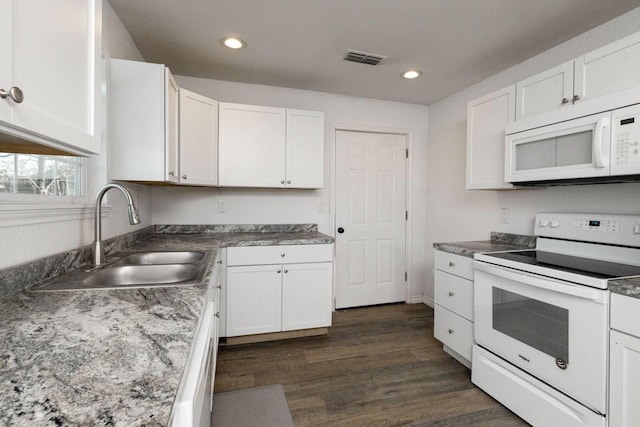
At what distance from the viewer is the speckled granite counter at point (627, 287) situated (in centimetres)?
123

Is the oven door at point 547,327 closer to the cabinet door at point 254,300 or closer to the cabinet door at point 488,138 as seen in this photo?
the cabinet door at point 488,138

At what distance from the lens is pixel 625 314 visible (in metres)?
1.26

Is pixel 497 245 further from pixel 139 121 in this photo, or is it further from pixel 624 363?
pixel 139 121

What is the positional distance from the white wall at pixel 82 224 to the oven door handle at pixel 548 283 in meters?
2.31

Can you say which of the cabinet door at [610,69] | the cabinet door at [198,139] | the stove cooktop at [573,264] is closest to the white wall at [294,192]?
the cabinet door at [198,139]

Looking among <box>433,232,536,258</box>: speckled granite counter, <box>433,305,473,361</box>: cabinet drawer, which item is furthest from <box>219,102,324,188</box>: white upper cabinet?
<box>433,305,473,361</box>: cabinet drawer

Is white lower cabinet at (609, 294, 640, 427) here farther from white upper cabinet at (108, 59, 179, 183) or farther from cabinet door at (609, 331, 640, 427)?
white upper cabinet at (108, 59, 179, 183)

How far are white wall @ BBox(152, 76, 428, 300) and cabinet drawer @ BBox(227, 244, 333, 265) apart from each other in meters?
0.65

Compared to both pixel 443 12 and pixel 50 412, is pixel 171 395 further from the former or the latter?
pixel 443 12

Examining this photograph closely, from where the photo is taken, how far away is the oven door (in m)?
1.34

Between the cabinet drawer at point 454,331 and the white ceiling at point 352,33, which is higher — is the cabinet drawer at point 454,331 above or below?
below

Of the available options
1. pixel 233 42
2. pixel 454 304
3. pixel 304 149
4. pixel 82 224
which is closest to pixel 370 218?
pixel 304 149

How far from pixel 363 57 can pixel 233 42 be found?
1.01 meters

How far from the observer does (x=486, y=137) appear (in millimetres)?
2320
